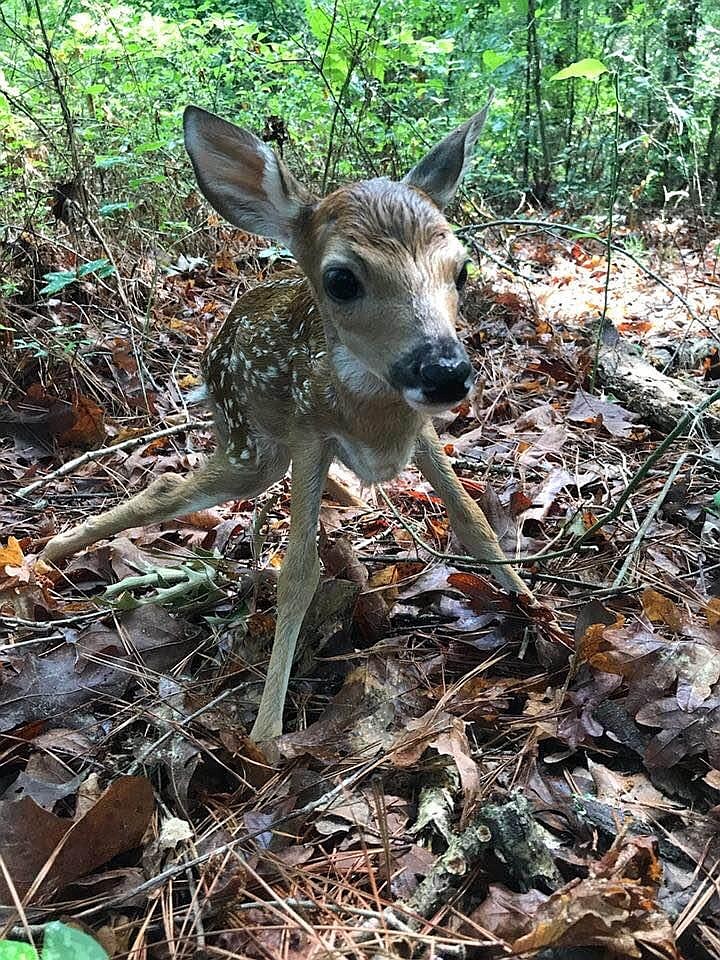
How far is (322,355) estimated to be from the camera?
2.55 m

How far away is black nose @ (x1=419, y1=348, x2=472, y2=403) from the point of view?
6.01 feet

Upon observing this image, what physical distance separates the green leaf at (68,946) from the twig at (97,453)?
→ 2.73 m

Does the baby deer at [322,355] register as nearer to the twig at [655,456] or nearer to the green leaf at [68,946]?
the twig at [655,456]

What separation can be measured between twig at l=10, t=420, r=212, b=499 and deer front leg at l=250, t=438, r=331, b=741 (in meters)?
1.59

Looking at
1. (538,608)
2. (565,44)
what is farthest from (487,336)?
(565,44)

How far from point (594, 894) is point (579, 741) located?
0.53 meters

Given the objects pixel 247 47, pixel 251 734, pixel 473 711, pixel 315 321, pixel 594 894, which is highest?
pixel 247 47

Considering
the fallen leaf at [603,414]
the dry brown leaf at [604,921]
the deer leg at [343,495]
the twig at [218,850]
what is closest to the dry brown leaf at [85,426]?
the deer leg at [343,495]

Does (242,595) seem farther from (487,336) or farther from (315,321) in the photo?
(487,336)

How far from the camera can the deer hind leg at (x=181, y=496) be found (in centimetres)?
312

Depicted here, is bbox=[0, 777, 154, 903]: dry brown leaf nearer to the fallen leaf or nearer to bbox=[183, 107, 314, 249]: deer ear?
bbox=[183, 107, 314, 249]: deer ear

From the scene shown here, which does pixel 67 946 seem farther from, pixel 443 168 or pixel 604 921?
pixel 443 168

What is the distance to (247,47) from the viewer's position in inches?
263

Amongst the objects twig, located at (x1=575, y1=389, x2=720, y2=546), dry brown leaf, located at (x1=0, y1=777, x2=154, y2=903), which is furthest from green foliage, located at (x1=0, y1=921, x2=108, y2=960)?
twig, located at (x1=575, y1=389, x2=720, y2=546)
